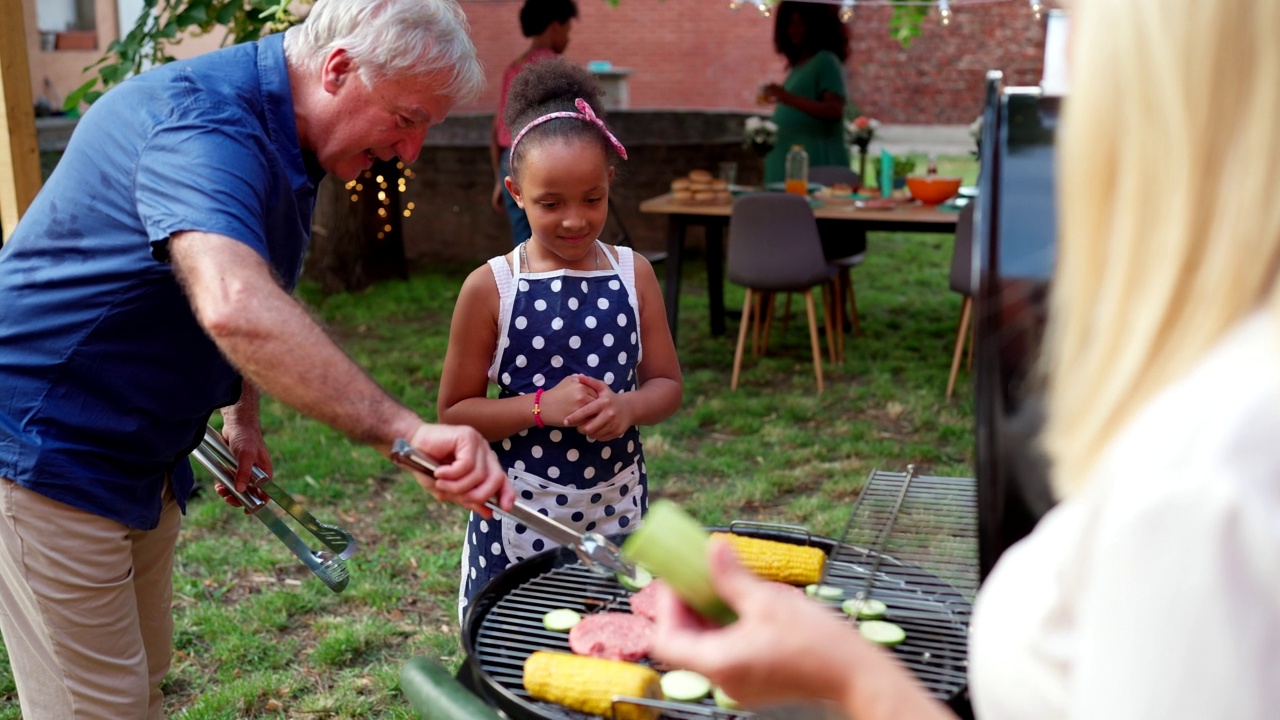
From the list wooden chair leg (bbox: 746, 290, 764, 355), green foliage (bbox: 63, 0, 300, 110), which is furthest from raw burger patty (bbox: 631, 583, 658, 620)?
wooden chair leg (bbox: 746, 290, 764, 355)

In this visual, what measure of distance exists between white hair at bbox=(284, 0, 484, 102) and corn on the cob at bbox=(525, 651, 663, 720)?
45.1 inches

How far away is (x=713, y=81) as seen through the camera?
19891 millimetres

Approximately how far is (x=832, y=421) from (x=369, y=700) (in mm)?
3631

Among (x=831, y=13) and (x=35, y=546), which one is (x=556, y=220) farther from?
(x=831, y=13)

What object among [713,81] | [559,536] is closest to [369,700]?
[559,536]

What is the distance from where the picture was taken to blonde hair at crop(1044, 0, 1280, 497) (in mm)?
854

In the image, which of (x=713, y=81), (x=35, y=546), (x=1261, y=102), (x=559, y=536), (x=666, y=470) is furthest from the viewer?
(x=713, y=81)

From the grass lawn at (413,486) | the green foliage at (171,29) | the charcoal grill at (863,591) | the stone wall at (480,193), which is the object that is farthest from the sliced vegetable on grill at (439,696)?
the stone wall at (480,193)

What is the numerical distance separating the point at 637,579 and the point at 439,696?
20.2 inches

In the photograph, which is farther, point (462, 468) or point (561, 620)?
point (561, 620)

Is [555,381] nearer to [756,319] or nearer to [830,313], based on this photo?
[756,319]

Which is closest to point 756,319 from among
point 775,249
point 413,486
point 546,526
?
point 775,249

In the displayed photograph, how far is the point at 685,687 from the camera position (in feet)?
5.69

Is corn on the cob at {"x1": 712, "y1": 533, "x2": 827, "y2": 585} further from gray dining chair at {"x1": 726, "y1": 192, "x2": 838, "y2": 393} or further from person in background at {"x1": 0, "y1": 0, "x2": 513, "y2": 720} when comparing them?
gray dining chair at {"x1": 726, "y1": 192, "x2": 838, "y2": 393}
